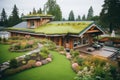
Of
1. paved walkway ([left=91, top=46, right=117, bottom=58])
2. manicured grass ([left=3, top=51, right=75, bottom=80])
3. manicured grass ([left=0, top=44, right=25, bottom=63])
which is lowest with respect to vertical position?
paved walkway ([left=91, top=46, right=117, bottom=58])

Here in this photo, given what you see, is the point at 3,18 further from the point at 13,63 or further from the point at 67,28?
the point at 67,28

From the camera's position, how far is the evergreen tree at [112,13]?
5305mm

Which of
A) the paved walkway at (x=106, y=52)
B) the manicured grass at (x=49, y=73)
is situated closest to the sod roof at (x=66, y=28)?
the paved walkway at (x=106, y=52)

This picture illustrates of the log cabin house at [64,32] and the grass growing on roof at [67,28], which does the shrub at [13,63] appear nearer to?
the log cabin house at [64,32]

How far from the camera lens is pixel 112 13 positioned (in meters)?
5.59

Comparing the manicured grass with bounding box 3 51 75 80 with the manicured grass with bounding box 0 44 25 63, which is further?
the manicured grass with bounding box 3 51 75 80

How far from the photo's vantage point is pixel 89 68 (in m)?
7.54

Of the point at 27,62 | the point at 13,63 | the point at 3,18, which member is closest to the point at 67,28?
the point at 27,62

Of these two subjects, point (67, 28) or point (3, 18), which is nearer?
point (3, 18)

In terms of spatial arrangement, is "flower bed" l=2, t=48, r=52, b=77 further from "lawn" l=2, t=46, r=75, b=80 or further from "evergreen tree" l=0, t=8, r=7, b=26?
"evergreen tree" l=0, t=8, r=7, b=26

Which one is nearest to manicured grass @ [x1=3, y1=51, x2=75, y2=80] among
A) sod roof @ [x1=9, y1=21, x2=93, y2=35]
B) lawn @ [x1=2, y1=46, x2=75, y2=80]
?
lawn @ [x1=2, y1=46, x2=75, y2=80]

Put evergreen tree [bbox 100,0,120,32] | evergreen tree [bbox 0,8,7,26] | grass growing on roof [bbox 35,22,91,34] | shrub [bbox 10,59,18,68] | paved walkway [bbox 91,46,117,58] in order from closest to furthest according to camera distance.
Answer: evergreen tree [bbox 0,8,7,26]
evergreen tree [bbox 100,0,120,32]
shrub [bbox 10,59,18,68]
grass growing on roof [bbox 35,22,91,34]
paved walkway [bbox 91,46,117,58]

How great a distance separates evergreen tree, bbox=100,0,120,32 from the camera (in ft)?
17.4

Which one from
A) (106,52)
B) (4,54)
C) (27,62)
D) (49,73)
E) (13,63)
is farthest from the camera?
(106,52)
